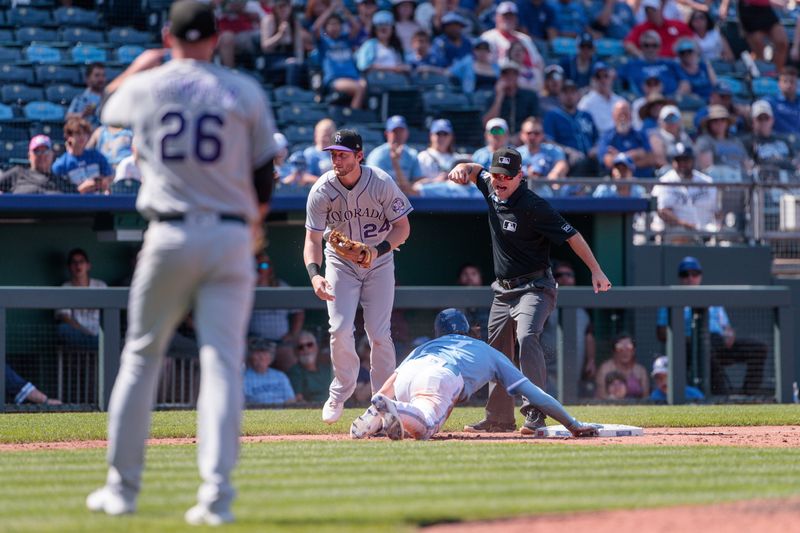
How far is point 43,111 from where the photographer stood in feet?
47.4

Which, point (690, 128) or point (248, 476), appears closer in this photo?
point (248, 476)

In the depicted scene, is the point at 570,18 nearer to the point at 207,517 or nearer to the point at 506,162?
the point at 506,162

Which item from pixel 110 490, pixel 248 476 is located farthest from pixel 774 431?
pixel 110 490

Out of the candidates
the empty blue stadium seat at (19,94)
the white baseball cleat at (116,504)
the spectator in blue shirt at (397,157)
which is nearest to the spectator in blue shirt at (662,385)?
the spectator in blue shirt at (397,157)

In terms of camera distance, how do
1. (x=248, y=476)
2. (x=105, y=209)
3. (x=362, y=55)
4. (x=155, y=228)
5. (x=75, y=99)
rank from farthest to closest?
(x=362, y=55)
(x=75, y=99)
(x=105, y=209)
(x=248, y=476)
(x=155, y=228)

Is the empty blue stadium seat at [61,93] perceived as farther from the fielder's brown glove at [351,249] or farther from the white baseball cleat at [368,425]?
the white baseball cleat at [368,425]

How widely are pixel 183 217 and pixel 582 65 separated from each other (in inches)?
553

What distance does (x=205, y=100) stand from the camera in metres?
4.65

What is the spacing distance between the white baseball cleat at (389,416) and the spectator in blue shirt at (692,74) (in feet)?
39.3

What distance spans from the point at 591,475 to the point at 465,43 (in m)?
11.8

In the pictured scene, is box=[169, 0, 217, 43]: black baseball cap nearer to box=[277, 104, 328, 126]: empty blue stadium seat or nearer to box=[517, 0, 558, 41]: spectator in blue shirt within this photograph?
box=[277, 104, 328, 126]: empty blue stadium seat

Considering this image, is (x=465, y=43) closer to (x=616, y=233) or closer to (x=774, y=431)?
(x=616, y=233)

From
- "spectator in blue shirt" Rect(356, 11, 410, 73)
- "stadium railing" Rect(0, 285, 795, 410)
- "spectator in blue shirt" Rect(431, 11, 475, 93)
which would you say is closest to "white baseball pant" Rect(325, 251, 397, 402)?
"stadium railing" Rect(0, 285, 795, 410)

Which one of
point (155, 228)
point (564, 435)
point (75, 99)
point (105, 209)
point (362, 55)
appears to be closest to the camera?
point (155, 228)
